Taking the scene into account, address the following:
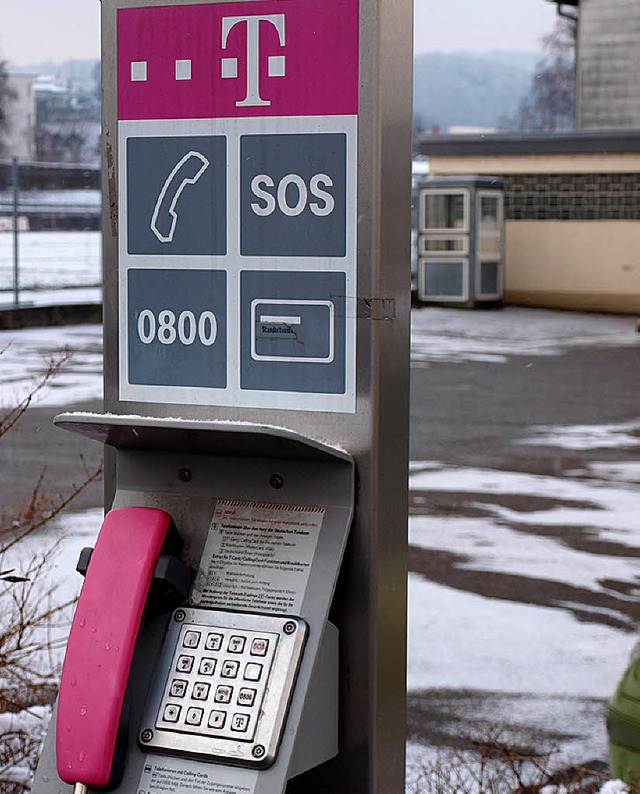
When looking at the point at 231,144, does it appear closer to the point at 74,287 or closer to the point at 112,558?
the point at 112,558

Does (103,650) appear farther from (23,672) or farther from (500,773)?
(23,672)

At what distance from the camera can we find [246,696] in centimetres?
179

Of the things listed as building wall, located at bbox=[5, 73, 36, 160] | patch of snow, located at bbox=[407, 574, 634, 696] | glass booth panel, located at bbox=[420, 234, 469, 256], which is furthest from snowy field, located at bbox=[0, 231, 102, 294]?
patch of snow, located at bbox=[407, 574, 634, 696]

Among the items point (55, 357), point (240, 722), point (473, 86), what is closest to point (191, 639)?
point (240, 722)

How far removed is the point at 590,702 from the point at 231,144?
3.44 metres

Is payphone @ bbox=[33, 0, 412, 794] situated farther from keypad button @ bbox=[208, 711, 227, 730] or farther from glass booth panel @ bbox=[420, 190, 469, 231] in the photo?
glass booth panel @ bbox=[420, 190, 469, 231]

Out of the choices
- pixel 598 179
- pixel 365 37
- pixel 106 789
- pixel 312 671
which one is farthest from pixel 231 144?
pixel 598 179

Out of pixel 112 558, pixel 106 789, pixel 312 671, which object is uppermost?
pixel 112 558

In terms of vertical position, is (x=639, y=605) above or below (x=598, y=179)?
below

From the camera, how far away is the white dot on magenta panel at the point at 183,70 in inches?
75.2

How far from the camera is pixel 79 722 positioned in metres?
1.82

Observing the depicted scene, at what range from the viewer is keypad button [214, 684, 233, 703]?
1.81 metres

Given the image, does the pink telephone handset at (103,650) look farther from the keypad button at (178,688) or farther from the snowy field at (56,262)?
the snowy field at (56,262)

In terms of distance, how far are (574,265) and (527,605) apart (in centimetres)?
1722
